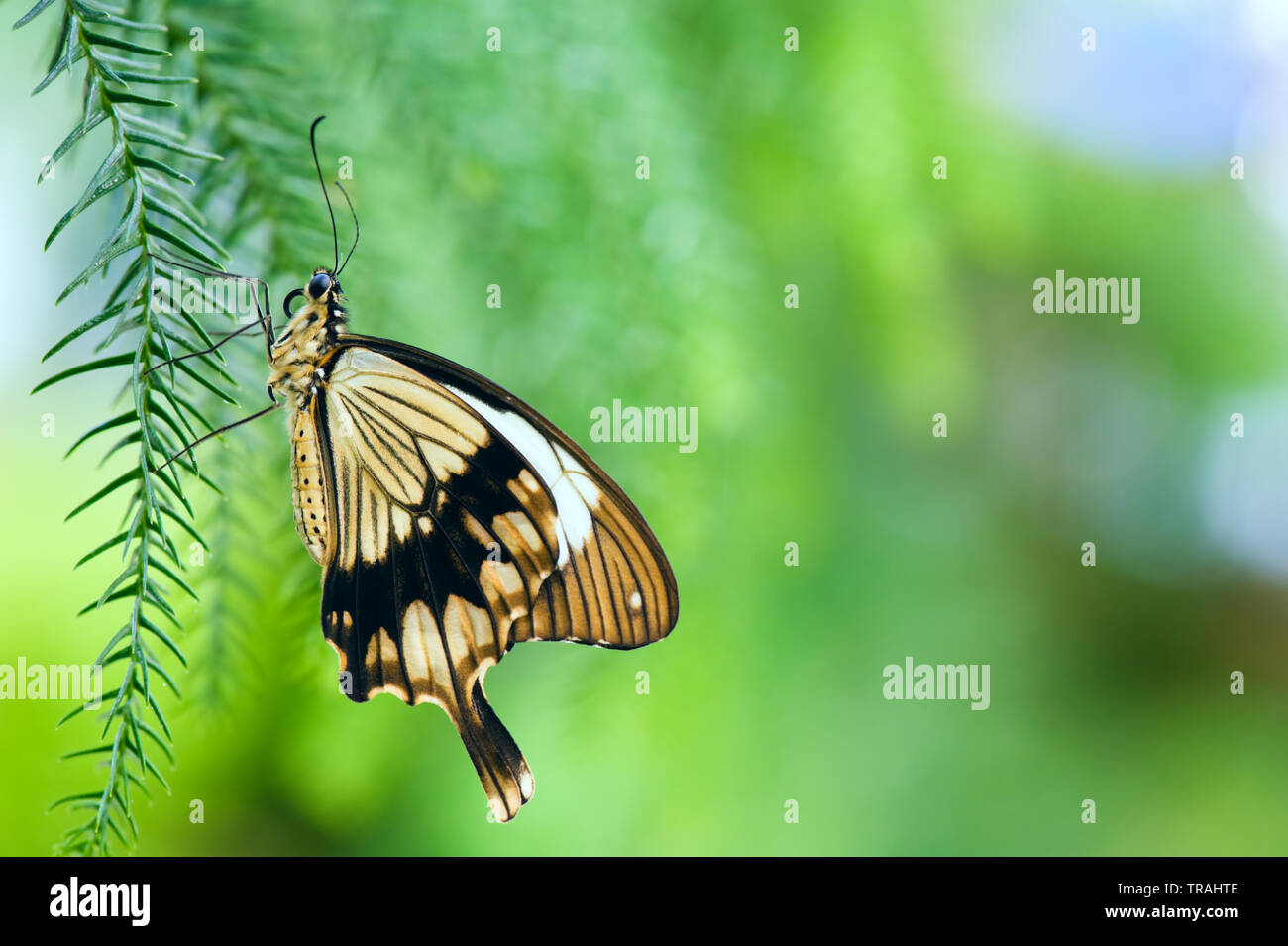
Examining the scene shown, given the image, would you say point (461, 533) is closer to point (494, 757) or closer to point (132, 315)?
point (494, 757)

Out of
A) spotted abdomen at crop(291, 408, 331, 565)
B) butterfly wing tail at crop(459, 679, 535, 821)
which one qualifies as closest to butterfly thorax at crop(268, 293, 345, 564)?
spotted abdomen at crop(291, 408, 331, 565)

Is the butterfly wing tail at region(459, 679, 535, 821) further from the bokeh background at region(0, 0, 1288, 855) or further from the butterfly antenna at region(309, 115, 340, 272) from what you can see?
the butterfly antenna at region(309, 115, 340, 272)

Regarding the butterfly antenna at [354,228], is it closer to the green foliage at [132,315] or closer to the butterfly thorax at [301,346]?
the butterfly thorax at [301,346]

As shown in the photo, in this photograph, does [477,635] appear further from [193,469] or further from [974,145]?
[974,145]

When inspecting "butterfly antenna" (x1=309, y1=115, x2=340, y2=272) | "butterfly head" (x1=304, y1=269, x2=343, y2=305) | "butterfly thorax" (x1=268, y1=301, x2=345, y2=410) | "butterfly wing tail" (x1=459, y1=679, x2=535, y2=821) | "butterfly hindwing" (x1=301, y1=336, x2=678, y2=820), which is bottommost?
"butterfly wing tail" (x1=459, y1=679, x2=535, y2=821)

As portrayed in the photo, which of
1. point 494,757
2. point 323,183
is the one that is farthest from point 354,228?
point 494,757

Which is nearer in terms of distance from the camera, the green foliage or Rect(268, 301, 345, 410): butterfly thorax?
the green foliage

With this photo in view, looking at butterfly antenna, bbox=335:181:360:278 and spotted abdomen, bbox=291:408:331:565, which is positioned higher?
butterfly antenna, bbox=335:181:360:278
